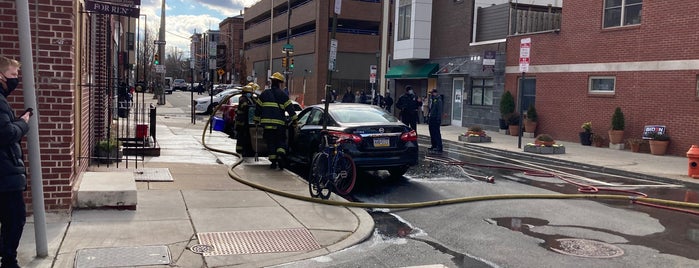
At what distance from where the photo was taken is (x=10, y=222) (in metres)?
4.82

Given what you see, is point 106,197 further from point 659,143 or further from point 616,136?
point 616,136

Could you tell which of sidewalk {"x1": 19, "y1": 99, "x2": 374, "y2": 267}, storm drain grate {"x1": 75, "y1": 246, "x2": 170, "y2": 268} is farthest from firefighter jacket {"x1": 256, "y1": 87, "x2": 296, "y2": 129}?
storm drain grate {"x1": 75, "y1": 246, "x2": 170, "y2": 268}

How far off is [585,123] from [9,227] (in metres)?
19.1

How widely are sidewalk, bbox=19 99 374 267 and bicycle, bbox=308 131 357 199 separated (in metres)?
0.43

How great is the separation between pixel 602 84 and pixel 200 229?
1728 cm

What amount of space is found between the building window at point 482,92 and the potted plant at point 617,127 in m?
7.62

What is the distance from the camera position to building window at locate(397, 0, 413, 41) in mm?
31516

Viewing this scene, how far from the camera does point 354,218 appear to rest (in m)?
7.70

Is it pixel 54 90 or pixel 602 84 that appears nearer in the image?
pixel 54 90

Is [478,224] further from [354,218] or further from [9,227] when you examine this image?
[9,227]

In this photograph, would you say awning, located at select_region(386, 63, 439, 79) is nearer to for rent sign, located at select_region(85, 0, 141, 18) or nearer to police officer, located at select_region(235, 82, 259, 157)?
police officer, located at select_region(235, 82, 259, 157)

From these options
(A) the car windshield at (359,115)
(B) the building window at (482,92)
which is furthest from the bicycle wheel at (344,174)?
(B) the building window at (482,92)

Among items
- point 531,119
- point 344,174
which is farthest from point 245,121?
point 531,119

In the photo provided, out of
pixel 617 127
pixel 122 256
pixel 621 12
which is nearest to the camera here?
pixel 122 256
